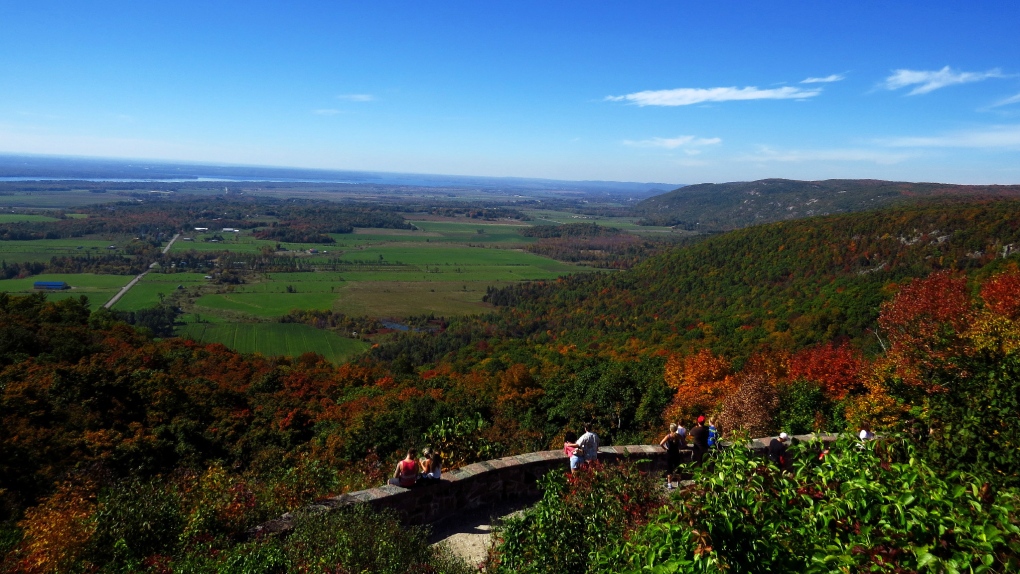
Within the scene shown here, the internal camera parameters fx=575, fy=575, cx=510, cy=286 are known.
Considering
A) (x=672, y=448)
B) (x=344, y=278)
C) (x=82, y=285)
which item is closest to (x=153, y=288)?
(x=82, y=285)

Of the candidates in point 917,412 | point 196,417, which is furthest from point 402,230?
point 917,412

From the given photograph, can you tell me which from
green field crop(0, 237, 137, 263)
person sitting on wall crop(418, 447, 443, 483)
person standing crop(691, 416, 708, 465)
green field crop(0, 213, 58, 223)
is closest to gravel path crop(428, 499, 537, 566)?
person sitting on wall crop(418, 447, 443, 483)

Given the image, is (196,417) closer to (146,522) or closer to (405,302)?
(146,522)

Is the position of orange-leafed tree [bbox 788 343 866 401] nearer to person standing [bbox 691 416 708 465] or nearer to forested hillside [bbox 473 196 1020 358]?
forested hillside [bbox 473 196 1020 358]

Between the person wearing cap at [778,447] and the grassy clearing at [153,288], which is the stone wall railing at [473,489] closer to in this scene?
the person wearing cap at [778,447]

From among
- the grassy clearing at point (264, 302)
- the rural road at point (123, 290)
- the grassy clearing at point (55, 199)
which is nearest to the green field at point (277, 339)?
the grassy clearing at point (264, 302)

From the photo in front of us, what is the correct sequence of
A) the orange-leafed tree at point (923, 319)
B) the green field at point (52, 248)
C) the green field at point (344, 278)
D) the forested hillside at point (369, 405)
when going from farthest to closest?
the green field at point (52, 248), the green field at point (344, 278), the orange-leafed tree at point (923, 319), the forested hillside at point (369, 405)

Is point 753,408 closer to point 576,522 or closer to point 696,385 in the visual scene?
point 696,385
